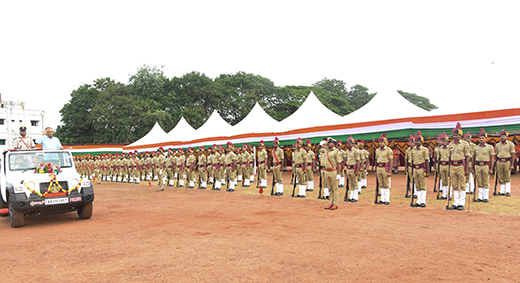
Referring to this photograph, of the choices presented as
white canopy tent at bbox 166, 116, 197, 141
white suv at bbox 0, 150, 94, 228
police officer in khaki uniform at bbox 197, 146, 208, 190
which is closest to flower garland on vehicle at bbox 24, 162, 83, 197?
white suv at bbox 0, 150, 94, 228

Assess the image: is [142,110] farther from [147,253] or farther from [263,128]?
[147,253]

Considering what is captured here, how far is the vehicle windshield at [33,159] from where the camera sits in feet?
32.7

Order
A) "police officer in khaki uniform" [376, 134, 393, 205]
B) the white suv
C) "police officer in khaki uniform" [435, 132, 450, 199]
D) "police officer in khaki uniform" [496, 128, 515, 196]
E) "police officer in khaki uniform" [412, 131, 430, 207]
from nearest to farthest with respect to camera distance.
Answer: the white suv, "police officer in khaki uniform" [412, 131, 430, 207], "police officer in khaki uniform" [435, 132, 450, 199], "police officer in khaki uniform" [376, 134, 393, 205], "police officer in khaki uniform" [496, 128, 515, 196]

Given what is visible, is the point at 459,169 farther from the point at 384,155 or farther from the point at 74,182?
the point at 74,182

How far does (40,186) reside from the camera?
360 inches

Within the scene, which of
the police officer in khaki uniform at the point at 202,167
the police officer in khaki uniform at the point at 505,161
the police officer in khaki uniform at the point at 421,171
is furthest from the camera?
the police officer in khaki uniform at the point at 202,167

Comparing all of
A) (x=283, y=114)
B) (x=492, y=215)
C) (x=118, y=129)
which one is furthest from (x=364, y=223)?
(x=118, y=129)

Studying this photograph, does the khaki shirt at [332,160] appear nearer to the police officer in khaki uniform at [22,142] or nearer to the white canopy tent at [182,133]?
the police officer in khaki uniform at [22,142]

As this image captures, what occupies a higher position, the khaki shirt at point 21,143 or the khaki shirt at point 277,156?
the khaki shirt at point 21,143

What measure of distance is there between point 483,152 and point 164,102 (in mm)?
47027

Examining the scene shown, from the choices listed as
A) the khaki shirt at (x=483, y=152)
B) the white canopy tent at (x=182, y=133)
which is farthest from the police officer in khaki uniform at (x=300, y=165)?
the white canopy tent at (x=182, y=133)

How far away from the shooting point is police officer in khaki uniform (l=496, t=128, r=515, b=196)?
466 inches

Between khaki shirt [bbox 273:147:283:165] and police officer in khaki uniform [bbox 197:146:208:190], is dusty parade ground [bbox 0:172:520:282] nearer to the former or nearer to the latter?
khaki shirt [bbox 273:147:283:165]

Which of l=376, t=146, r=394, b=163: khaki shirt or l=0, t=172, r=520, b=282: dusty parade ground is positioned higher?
l=376, t=146, r=394, b=163: khaki shirt
